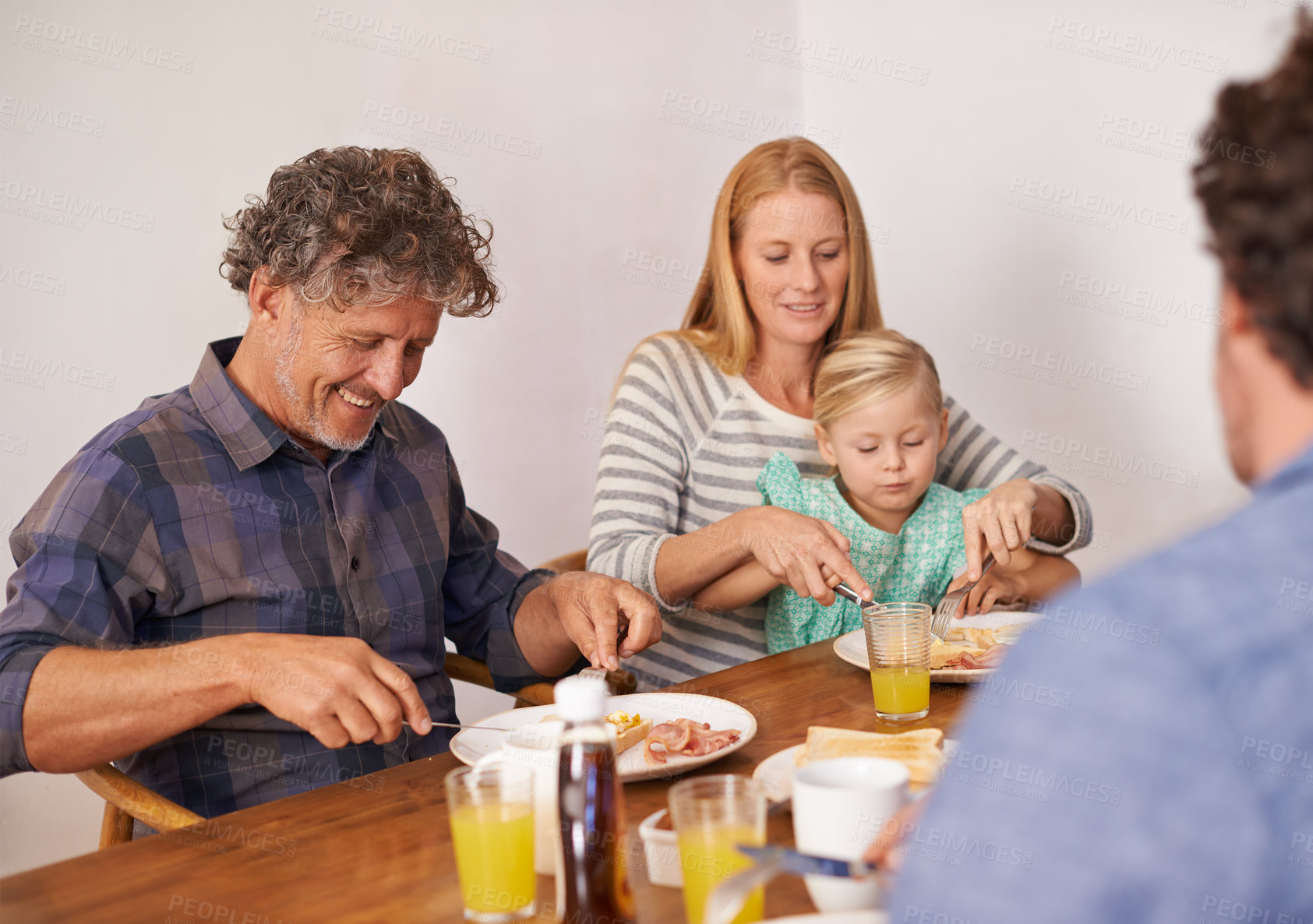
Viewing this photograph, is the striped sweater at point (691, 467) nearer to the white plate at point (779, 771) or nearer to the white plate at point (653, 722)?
the white plate at point (653, 722)

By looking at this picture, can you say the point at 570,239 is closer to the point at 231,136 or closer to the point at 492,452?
the point at 492,452

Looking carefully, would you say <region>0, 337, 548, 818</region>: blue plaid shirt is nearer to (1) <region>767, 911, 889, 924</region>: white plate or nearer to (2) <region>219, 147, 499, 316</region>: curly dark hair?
(2) <region>219, 147, 499, 316</region>: curly dark hair

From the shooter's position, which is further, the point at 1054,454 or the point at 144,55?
the point at 1054,454

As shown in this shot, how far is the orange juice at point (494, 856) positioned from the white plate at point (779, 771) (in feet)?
0.90

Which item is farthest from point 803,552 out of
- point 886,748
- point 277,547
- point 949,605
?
point 277,547

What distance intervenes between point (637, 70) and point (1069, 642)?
3.22m

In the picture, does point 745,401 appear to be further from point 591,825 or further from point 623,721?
point 591,825

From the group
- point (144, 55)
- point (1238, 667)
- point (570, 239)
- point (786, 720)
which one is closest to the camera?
point (1238, 667)

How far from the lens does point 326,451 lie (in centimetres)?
189

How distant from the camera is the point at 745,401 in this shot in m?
2.44

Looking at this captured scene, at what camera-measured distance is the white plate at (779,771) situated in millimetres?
1151

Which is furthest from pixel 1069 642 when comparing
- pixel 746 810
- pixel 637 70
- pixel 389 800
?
pixel 637 70

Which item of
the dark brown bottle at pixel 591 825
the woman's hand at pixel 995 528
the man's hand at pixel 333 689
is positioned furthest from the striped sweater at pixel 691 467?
the dark brown bottle at pixel 591 825

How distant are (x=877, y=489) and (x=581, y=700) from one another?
1555mm
